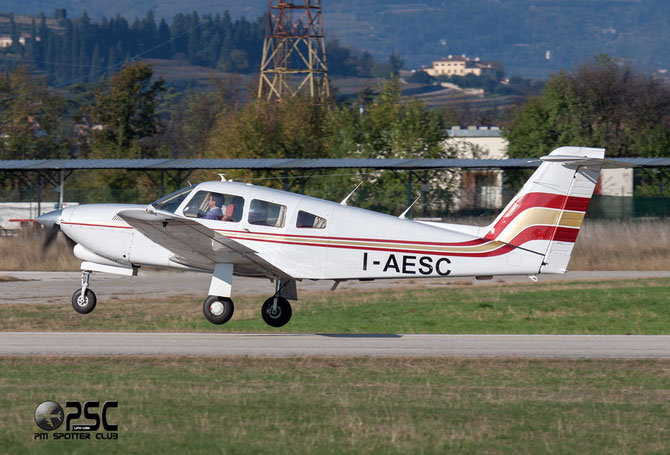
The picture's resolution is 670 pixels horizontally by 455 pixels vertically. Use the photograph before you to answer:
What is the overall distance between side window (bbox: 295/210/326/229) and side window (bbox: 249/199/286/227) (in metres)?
0.28

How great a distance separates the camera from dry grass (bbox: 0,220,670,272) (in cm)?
3247

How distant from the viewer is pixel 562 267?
608 inches

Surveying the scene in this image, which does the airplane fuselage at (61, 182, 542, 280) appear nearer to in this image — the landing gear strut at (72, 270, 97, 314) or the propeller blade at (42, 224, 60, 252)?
the landing gear strut at (72, 270, 97, 314)

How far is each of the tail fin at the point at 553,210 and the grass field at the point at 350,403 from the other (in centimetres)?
231

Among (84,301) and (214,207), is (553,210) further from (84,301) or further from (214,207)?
(84,301)

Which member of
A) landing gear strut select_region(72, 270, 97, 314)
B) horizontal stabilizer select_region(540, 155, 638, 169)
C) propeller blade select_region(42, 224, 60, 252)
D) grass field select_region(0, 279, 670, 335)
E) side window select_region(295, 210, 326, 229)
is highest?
horizontal stabilizer select_region(540, 155, 638, 169)

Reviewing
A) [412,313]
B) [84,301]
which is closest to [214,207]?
[84,301]

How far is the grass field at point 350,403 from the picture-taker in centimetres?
897

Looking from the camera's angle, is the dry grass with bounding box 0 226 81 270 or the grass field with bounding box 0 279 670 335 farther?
the dry grass with bounding box 0 226 81 270

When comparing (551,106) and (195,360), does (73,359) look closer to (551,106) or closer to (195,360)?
(195,360)

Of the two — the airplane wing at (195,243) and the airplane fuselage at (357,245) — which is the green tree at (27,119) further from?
the airplane fuselage at (357,245)

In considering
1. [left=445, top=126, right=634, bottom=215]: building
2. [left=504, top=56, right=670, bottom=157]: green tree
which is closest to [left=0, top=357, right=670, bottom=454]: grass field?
[left=445, top=126, right=634, bottom=215]: building

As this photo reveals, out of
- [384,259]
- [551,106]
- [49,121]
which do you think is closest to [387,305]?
[384,259]

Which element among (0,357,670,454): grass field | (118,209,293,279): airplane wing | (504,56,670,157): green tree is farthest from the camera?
(504,56,670,157): green tree
